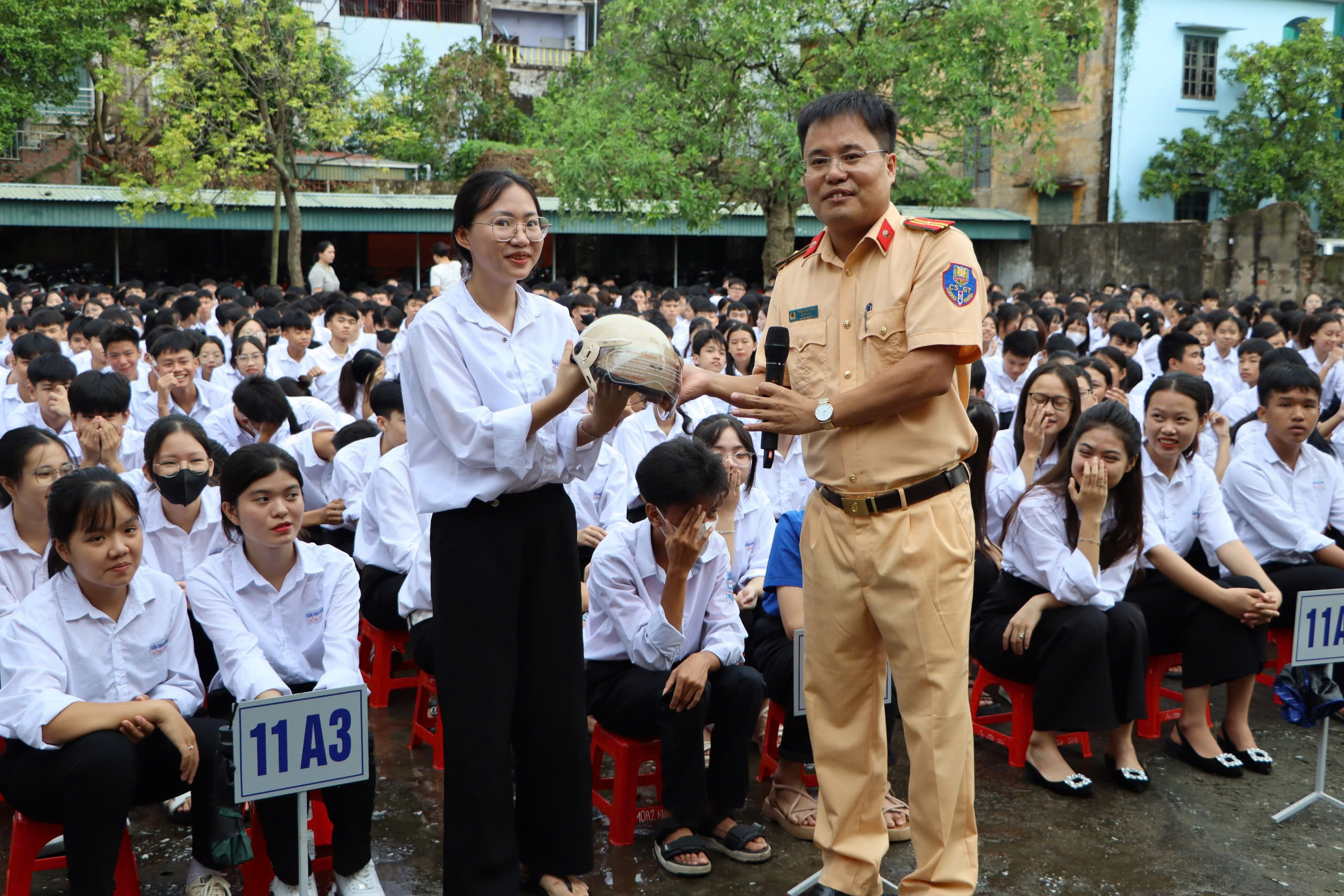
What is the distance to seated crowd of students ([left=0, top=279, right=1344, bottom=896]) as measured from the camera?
118 inches

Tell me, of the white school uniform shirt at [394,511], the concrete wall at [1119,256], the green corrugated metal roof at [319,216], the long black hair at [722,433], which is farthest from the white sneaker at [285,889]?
the concrete wall at [1119,256]

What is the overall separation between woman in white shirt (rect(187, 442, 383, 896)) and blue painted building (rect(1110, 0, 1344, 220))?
23.6 metres

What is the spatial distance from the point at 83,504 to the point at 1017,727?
310 cm

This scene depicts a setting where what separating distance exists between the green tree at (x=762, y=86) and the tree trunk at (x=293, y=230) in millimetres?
3736

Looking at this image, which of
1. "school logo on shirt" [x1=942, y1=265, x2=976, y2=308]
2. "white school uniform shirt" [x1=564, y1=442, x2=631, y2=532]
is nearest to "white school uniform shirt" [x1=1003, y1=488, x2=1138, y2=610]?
"school logo on shirt" [x1=942, y1=265, x2=976, y2=308]

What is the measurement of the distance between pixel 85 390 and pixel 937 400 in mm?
3642

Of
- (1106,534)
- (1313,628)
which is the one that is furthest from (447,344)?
(1313,628)

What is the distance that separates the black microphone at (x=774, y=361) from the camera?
2.79 meters

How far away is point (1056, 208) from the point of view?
82.2 feet

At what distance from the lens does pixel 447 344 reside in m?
2.71

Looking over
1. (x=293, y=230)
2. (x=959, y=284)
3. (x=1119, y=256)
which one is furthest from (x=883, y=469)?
(x=1119, y=256)

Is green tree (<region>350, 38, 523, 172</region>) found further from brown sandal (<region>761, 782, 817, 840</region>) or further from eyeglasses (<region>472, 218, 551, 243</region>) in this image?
eyeglasses (<region>472, 218, 551, 243</region>)

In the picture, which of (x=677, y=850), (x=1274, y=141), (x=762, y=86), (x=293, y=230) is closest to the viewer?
(x=677, y=850)

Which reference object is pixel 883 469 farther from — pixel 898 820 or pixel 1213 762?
pixel 1213 762
